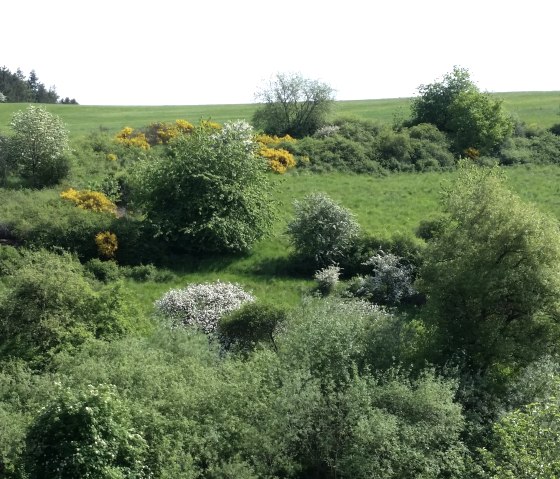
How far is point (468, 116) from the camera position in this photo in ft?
196

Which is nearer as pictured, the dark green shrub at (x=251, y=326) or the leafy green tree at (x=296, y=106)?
the dark green shrub at (x=251, y=326)

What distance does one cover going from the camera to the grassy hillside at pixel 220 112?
2913 inches

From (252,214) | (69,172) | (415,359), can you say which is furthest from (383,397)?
(69,172)

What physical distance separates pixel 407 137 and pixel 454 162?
4.19m

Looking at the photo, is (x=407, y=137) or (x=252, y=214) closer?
(x=252, y=214)

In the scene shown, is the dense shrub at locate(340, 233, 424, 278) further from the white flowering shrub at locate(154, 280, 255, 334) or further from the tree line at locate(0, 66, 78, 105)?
the tree line at locate(0, 66, 78, 105)

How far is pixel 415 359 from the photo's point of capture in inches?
1001

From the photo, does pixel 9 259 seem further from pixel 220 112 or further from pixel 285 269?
pixel 220 112

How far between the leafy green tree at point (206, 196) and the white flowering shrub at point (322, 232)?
2856mm

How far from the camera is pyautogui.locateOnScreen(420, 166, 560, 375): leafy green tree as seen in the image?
25031 mm

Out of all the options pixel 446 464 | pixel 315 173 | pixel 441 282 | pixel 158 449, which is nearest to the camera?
pixel 158 449

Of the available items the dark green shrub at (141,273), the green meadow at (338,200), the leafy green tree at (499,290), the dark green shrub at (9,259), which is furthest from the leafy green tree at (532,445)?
the dark green shrub at (9,259)

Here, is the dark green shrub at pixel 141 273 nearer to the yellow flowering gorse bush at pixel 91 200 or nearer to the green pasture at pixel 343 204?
the green pasture at pixel 343 204

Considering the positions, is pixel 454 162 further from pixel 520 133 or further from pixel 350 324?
pixel 350 324
